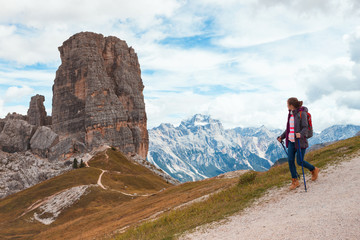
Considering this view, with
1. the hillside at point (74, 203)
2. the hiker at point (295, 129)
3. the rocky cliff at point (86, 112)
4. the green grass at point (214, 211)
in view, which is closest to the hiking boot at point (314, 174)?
the hiker at point (295, 129)

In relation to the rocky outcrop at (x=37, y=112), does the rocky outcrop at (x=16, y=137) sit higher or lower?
lower

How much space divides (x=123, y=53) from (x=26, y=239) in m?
137

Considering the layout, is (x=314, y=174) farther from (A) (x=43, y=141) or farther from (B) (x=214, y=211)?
(A) (x=43, y=141)

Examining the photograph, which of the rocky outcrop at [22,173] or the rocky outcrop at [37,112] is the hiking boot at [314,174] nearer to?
the rocky outcrop at [22,173]

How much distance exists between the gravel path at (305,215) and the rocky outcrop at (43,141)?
5468 inches

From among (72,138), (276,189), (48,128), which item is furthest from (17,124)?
(276,189)

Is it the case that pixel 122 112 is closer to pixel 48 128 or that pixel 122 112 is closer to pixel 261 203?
pixel 48 128

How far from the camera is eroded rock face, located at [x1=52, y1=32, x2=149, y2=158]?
145500mm

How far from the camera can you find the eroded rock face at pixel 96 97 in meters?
146

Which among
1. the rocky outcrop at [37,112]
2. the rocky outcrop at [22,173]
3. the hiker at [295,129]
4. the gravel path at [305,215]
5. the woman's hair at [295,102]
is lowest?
the rocky outcrop at [22,173]

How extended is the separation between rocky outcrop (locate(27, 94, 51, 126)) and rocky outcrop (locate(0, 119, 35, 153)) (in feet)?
68.4

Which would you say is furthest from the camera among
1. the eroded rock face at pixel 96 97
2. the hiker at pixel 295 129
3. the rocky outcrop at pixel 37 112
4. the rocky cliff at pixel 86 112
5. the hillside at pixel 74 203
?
the rocky outcrop at pixel 37 112

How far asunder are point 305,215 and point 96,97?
473 ft

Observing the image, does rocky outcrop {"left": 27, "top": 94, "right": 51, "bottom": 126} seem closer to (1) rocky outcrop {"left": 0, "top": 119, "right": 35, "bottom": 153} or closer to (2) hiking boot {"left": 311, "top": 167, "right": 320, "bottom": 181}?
(1) rocky outcrop {"left": 0, "top": 119, "right": 35, "bottom": 153}
